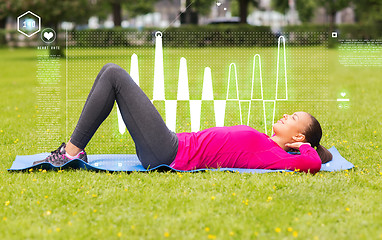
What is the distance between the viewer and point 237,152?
4375mm

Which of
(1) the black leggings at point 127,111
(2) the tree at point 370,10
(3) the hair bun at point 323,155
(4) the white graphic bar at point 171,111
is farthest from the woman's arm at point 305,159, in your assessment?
(2) the tree at point 370,10

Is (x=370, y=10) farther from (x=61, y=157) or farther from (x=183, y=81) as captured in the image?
(x=61, y=157)

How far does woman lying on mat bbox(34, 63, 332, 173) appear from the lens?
4195mm

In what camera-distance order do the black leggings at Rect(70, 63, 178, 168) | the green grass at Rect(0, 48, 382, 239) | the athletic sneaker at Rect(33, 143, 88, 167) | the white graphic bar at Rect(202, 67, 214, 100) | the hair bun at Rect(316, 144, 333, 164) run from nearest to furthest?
the green grass at Rect(0, 48, 382, 239) < the black leggings at Rect(70, 63, 178, 168) < the athletic sneaker at Rect(33, 143, 88, 167) < the hair bun at Rect(316, 144, 333, 164) < the white graphic bar at Rect(202, 67, 214, 100)

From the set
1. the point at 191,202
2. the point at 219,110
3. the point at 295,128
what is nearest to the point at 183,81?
the point at 219,110

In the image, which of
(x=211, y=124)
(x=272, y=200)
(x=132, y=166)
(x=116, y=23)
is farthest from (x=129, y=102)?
(x=116, y=23)

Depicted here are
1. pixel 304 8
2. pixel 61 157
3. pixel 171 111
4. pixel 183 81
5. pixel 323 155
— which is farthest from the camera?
pixel 304 8

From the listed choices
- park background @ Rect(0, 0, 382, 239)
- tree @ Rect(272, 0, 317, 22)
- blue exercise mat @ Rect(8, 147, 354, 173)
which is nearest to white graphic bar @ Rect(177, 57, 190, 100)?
park background @ Rect(0, 0, 382, 239)

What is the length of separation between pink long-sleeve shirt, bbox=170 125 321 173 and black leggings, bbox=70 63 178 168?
0.23m

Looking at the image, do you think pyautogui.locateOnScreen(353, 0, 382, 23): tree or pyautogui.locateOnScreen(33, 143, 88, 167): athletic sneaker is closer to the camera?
pyautogui.locateOnScreen(33, 143, 88, 167): athletic sneaker

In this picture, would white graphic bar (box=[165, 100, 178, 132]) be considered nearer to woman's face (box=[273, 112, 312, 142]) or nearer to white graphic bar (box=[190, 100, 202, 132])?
white graphic bar (box=[190, 100, 202, 132])

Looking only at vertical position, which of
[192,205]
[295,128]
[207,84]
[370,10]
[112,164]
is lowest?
[192,205]

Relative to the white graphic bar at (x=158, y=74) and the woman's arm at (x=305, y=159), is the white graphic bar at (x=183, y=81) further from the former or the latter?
the woman's arm at (x=305, y=159)

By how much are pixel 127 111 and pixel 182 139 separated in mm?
550
